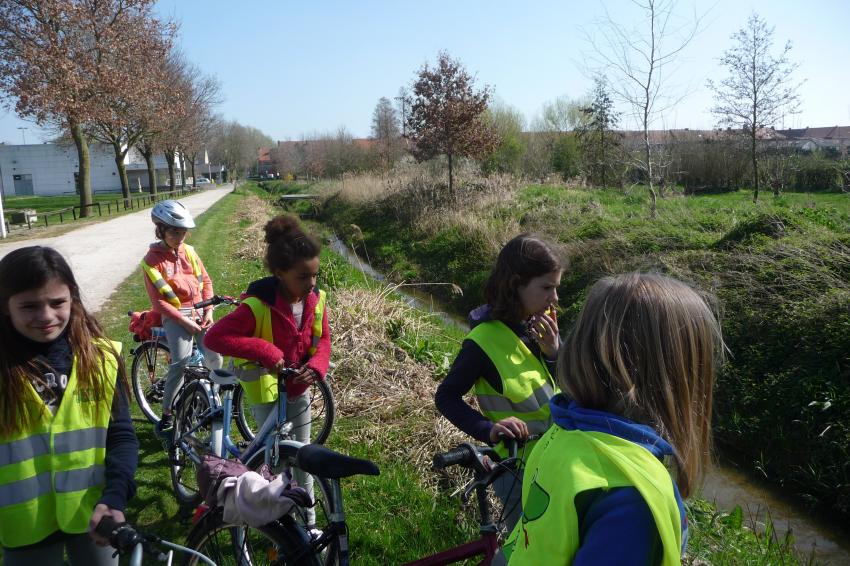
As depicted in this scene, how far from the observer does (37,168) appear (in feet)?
244

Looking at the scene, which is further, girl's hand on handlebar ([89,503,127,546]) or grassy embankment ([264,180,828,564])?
grassy embankment ([264,180,828,564])

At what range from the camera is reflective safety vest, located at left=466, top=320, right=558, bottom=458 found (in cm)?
249

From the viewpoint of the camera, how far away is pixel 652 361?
1378 millimetres

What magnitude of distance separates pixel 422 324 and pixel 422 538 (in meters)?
4.82

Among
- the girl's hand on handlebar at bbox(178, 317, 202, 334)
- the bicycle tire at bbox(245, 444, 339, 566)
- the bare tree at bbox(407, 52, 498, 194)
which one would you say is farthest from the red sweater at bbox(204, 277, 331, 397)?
the bare tree at bbox(407, 52, 498, 194)

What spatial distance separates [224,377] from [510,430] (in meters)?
1.93

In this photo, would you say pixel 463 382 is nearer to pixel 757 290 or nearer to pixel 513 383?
pixel 513 383

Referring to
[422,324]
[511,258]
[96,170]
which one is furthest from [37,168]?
[511,258]

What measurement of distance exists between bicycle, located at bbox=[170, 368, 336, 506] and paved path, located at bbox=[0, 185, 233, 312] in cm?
418

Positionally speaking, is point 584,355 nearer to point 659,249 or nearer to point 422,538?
point 422,538

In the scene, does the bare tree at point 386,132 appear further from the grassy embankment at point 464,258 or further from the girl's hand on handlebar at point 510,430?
the girl's hand on handlebar at point 510,430

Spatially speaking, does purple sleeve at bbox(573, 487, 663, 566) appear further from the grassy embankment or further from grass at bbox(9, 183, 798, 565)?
the grassy embankment

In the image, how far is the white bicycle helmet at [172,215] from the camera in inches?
176

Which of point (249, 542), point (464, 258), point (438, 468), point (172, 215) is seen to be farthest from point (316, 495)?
point (464, 258)
